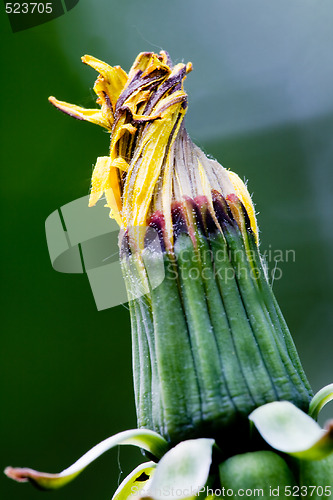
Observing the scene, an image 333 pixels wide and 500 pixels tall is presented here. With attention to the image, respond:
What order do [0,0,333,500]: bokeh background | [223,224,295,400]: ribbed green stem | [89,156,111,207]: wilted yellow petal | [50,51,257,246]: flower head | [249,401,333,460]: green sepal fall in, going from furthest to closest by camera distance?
[0,0,333,500]: bokeh background → [89,156,111,207]: wilted yellow petal → [50,51,257,246]: flower head → [223,224,295,400]: ribbed green stem → [249,401,333,460]: green sepal

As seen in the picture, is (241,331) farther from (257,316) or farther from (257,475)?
(257,475)

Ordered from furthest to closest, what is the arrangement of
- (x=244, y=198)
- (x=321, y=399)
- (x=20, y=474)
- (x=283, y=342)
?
(x=244, y=198) → (x=283, y=342) → (x=321, y=399) → (x=20, y=474)

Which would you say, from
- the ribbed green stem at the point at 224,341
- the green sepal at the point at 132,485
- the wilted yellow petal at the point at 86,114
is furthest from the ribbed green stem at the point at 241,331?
the wilted yellow petal at the point at 86,114

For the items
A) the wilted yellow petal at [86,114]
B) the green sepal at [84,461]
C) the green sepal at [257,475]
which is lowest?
the green sepal at [257,475]

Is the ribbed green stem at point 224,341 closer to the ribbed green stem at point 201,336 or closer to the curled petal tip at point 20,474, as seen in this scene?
the ribbed green stem at point 201,336

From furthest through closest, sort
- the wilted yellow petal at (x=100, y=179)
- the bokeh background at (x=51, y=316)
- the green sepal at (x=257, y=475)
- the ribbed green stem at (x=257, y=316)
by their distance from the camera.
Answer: the bokeh background at (x=51, y=316) < the wilted yellow petal at (x=100, y=179) < the ribbed green stem at (x=257, y=316) < the green sepal at (x=257, y=475)

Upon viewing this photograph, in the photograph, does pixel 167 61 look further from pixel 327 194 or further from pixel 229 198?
pixel 327 194

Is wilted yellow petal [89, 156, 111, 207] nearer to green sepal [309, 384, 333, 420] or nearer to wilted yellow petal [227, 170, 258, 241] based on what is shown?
wilted yellow petal [227, 170, 258, 241]

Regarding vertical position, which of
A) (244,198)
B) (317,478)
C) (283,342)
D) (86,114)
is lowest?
(317,478)

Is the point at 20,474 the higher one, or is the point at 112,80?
the point at 112,80

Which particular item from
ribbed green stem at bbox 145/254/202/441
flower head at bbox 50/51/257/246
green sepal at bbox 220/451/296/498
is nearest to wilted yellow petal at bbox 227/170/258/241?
flower head at bbox 50/51/257/246

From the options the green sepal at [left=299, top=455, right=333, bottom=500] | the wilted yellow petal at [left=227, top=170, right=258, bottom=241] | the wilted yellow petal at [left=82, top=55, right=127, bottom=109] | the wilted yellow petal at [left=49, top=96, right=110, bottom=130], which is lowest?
the green sepal at [left=299, top=455, right=333, bottom=500]

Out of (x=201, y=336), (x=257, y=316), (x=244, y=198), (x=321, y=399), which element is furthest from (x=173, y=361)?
(x=244, y=198)
